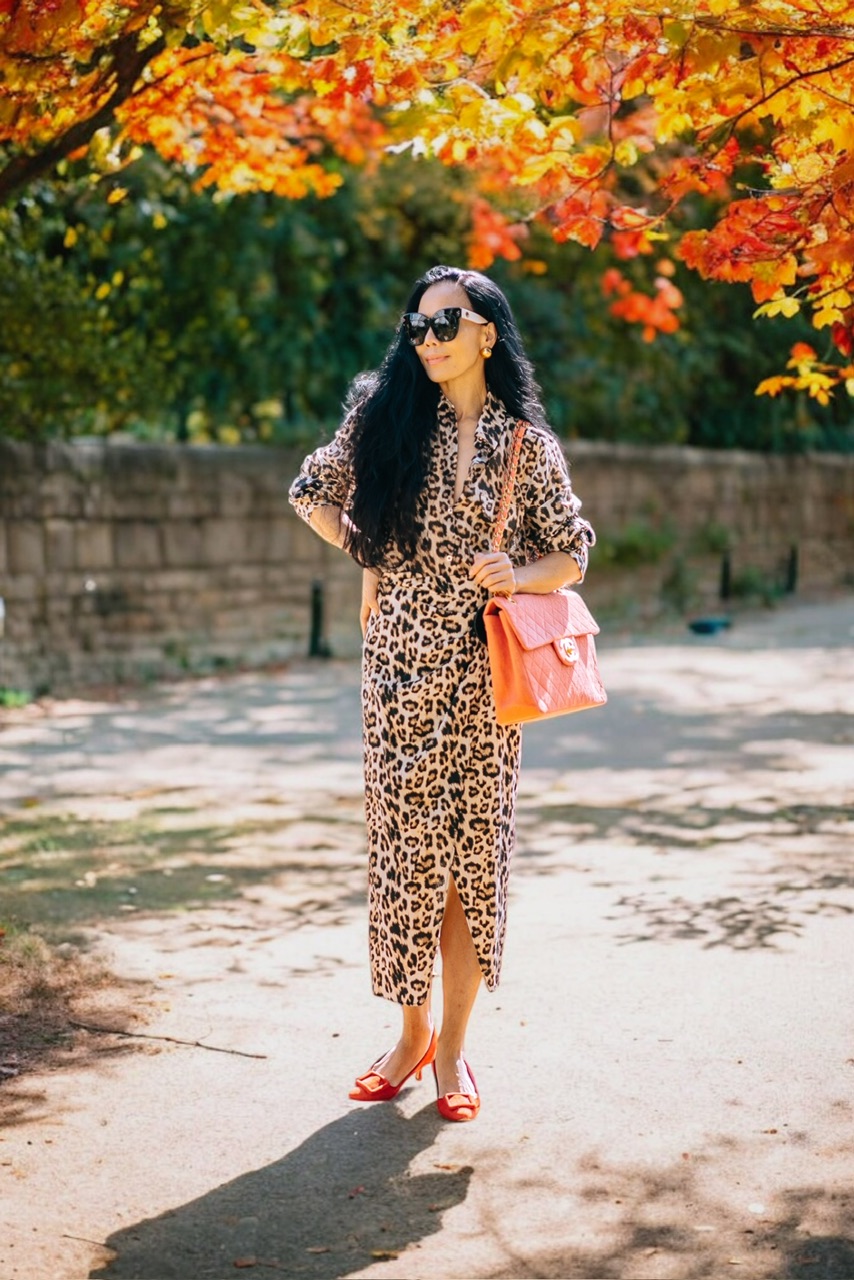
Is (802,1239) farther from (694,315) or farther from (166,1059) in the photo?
(694,315)

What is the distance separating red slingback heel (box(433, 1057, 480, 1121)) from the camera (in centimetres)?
418

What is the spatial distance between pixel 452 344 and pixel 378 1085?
1881 millimetres

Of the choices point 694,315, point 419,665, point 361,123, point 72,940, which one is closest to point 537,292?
point 694,315

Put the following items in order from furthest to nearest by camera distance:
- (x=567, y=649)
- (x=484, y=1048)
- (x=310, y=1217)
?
(x=484, y=1048)
(x=567, y=649)
(x=310, y=1217)

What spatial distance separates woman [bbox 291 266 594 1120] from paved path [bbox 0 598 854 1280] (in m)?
0.38

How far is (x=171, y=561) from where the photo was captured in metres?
14.2

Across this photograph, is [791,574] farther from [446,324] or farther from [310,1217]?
[310,1217]

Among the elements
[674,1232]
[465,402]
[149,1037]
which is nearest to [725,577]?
[149,1037]

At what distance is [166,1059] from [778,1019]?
1.73 metres

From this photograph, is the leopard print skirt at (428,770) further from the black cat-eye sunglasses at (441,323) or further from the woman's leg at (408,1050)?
the black cat-eye sunglasses at (441,323)

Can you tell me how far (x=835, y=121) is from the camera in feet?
14.4

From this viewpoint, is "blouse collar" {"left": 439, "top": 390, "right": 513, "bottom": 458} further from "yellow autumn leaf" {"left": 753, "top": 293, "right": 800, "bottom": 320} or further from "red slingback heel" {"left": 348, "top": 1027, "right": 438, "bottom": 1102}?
"red slingback heel" {"left": 348, "top": 1027, "right": 438, "bottom": 1102}

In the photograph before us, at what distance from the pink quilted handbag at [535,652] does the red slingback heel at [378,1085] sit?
93 centimetres

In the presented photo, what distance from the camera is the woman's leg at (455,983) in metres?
4.30
